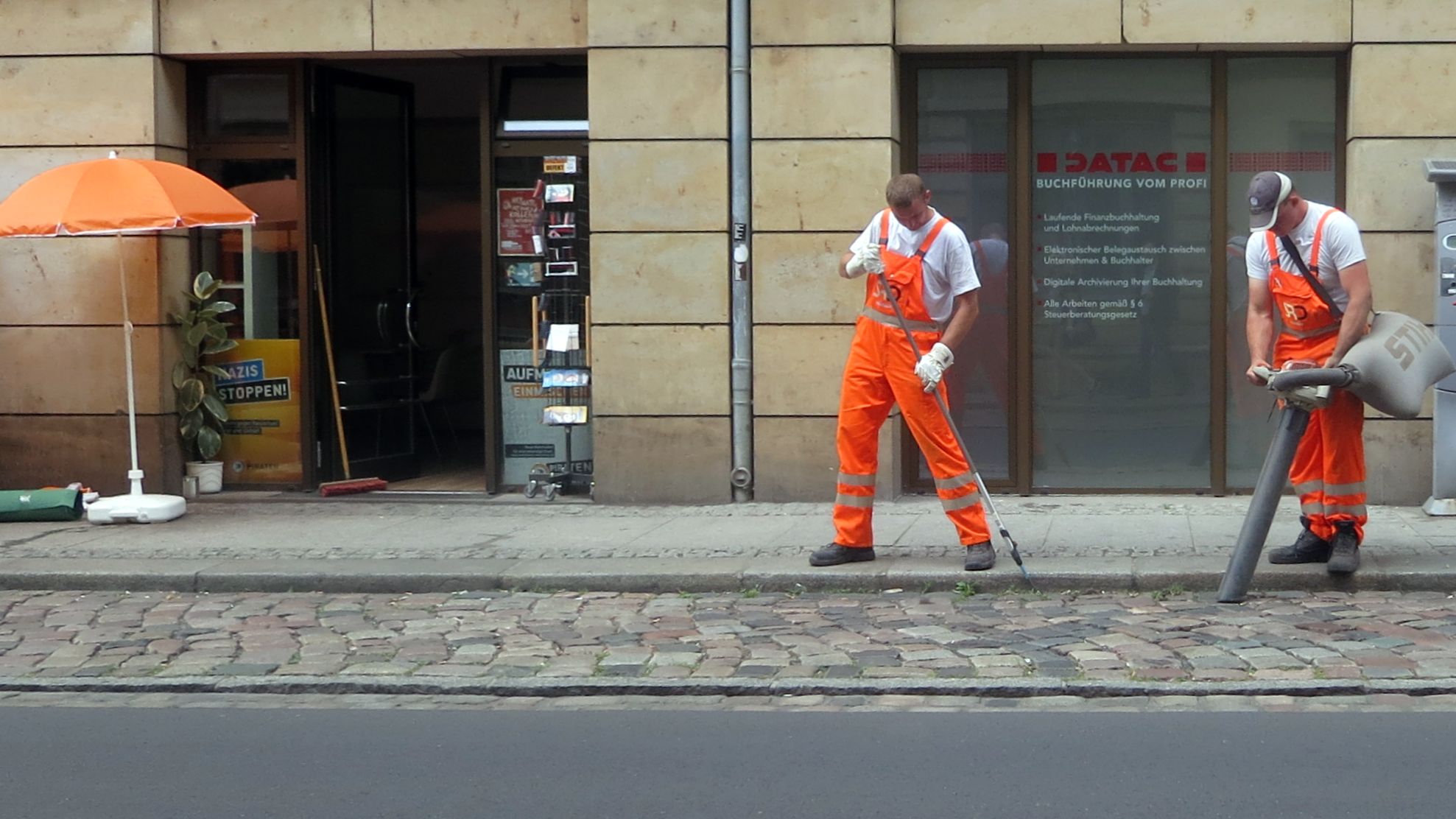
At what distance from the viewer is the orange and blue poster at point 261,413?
41.0 ft

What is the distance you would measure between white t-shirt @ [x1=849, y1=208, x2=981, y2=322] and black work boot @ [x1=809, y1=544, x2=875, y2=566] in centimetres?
122

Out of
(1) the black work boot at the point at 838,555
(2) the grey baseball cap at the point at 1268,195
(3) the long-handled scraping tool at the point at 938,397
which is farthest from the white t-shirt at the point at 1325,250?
(1) the black work boot at the point at 838,555

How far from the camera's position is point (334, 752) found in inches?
234

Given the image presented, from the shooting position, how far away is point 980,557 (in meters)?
8.83

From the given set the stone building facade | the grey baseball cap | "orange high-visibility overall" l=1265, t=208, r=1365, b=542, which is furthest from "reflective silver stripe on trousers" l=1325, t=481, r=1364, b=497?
the stone building facade

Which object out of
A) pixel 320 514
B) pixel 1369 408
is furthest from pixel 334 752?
pixel 1369 408

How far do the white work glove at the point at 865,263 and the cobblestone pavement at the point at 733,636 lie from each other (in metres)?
1.54

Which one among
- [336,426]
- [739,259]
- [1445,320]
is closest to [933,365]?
[739,259]

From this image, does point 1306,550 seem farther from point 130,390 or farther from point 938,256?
point 130,390

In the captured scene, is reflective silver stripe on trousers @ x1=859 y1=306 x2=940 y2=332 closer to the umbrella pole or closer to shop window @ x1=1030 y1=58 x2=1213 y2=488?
shop window @ x1=1030 y1=58 x2=1213 y2=488

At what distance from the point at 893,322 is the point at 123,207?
14.8 feet

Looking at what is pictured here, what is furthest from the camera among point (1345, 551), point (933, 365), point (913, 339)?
point (913, 339)

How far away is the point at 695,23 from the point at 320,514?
382 cm

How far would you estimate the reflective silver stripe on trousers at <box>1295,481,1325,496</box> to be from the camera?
8562 millimetres
